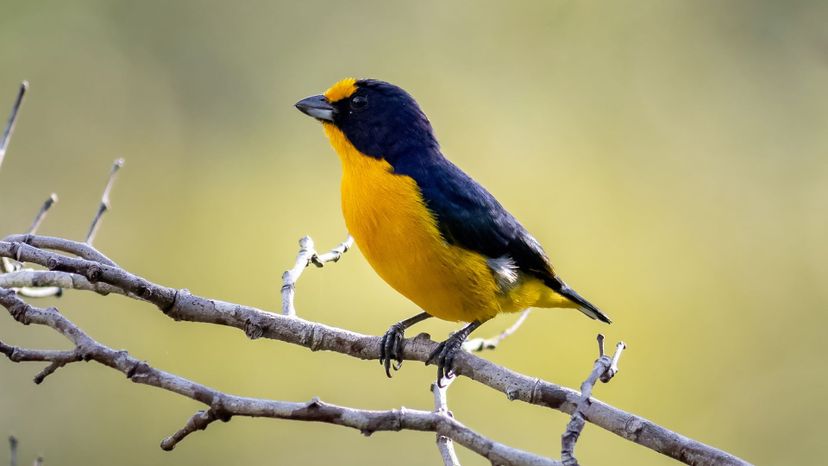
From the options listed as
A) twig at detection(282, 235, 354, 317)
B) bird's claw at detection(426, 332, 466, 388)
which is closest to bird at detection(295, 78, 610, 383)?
bird's claw at detection(426, 332, 466, 388)

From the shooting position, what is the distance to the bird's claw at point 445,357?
4520 mm

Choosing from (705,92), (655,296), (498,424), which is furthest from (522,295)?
(705,92)

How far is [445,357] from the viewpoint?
15.0 ft

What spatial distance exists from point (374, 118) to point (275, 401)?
2.51 metres

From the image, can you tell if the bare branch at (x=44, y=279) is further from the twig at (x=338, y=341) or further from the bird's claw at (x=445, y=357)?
the bird's claw at (x=445, y=357)

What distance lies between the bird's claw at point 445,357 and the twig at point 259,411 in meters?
1.29

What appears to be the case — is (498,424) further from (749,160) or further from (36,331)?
(749,160)

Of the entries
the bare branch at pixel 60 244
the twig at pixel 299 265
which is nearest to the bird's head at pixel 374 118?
the twig at pixel 299 265

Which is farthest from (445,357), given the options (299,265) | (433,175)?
(433,175)

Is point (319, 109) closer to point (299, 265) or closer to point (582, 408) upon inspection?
point (299, 265)

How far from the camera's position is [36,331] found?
821 cm

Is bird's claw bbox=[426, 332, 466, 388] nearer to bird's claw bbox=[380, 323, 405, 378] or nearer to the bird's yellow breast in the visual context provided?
bird's claw bbox=[380, 323, 405, 378]

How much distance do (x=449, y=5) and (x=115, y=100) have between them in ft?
12.8

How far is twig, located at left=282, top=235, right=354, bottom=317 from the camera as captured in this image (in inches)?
180
